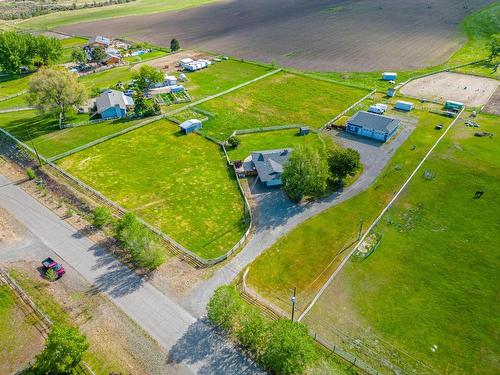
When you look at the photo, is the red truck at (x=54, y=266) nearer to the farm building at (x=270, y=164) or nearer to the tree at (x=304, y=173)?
the farm building at (x=270, y=164)

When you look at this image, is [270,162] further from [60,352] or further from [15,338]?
[15,338]

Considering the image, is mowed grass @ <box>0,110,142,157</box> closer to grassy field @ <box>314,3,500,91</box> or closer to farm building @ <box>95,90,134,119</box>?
farm building @ <box>95,90,134,119</box>

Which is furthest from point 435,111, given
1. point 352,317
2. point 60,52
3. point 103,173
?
point 60,52

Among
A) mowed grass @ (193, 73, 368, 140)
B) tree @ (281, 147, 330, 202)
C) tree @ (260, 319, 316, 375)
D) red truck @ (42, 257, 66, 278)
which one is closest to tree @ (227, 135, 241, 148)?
mowed grass @ (193, 73, 368, 140)

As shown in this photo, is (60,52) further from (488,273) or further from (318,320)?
(488,273)

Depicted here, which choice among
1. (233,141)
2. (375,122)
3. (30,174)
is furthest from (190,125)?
(375,122)
